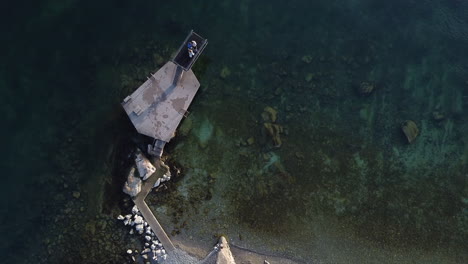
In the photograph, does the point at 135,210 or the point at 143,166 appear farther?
the point at 135,210

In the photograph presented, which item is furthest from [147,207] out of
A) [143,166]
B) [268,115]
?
[268,115]

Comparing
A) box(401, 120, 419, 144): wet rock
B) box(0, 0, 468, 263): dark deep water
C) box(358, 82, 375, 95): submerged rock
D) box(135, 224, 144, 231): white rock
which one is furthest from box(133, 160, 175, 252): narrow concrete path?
box(401, 120, 419, 144): wet rock

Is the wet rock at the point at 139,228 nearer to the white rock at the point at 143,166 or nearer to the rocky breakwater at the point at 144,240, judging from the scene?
the rocky breakwater at the point at 144,240

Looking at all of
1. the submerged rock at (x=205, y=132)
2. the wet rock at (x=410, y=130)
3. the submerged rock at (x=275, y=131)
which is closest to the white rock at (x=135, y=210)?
the submerged rock at (x=205, y=132)

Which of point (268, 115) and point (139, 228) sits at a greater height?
point (268, 115)

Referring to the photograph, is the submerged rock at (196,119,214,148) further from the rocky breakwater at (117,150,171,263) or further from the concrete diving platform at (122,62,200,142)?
the rocky breakwater at (117,150,171,263)

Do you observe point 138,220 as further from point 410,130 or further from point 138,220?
point 410,130
